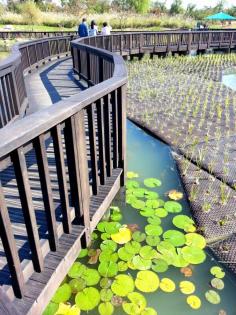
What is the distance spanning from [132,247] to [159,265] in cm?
36

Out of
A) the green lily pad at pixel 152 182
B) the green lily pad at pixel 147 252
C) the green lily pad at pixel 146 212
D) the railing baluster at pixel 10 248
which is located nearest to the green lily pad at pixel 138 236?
the green lily pad at pixel 147 252

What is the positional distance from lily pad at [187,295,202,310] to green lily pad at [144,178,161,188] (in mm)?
1850

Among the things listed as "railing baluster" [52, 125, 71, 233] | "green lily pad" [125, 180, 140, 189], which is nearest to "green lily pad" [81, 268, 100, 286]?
→ "railing baluster" [52, 125, 71, 233]

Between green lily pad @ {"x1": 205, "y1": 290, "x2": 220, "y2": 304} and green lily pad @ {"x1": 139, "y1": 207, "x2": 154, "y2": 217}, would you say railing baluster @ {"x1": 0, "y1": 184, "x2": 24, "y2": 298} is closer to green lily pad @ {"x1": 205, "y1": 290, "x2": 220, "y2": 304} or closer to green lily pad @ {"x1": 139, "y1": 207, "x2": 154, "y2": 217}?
green lily pad @ {"x1": 205, "y1": 290, "x2": 220, "y2": 304}

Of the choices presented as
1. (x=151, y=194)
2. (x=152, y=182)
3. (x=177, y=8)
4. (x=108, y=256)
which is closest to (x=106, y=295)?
(x=108, y=256)

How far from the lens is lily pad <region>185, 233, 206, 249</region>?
310cm

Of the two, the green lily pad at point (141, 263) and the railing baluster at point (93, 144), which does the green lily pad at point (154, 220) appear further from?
the railing baluster at point (93, 144)

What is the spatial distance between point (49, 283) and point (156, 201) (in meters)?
2.06

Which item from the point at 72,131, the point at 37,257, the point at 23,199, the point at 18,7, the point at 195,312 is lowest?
the point at 195,312

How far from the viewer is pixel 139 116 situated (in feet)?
22.4

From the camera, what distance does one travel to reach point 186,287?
265 cm

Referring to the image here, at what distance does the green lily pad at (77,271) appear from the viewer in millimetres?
2801

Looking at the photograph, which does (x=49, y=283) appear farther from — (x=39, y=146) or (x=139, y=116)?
(x=139, y=116)

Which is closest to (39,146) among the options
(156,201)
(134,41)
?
(156,201)
